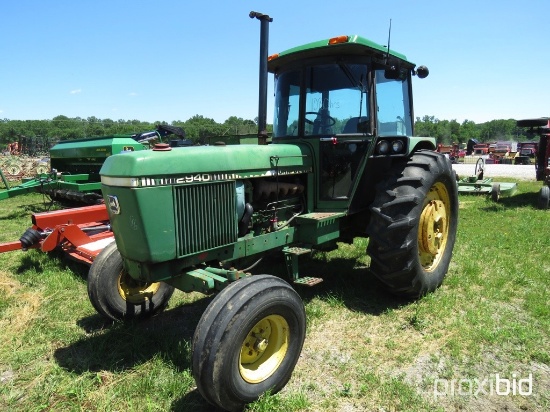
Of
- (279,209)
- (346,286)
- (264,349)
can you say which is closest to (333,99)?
(279,209)

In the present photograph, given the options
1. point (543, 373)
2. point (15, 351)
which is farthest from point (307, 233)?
point (15, 351)

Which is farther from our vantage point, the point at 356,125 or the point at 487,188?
the point at 487,188

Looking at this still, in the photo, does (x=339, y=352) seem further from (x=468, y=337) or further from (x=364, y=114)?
(x=364, y=114)

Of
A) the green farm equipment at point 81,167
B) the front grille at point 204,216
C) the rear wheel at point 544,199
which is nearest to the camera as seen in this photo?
the front grille at point 204,216

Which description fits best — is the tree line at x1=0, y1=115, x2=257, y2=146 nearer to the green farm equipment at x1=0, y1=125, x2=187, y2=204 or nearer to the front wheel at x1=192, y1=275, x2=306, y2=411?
the green farm equipment at x1=0, y1=125, x2=187, y2=204

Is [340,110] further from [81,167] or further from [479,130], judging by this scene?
[479,130]

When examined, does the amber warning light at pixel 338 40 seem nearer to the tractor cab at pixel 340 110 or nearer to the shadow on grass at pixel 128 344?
the tractor cab at pixel 340 110

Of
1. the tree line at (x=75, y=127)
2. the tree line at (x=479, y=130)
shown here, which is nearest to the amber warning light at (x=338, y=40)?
the tree line at (x=75, y=127)

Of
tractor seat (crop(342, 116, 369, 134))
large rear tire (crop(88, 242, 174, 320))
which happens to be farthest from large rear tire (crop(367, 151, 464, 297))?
large rear tire (crop(88, 242, 174, 320))

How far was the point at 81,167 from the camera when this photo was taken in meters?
9.41

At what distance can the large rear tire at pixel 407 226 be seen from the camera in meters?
3.46

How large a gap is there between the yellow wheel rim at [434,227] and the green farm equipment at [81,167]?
5.42m

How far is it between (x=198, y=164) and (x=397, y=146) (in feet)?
6.54

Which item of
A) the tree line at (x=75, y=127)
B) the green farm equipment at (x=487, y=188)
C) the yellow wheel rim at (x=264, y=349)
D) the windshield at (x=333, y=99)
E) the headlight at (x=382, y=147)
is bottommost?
the yellow wheel rim at (x=264, y=349)
